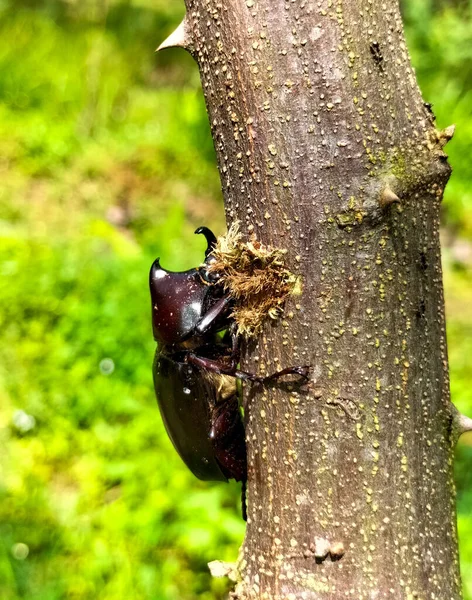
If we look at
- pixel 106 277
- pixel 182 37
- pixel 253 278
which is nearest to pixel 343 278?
pixel 253 278

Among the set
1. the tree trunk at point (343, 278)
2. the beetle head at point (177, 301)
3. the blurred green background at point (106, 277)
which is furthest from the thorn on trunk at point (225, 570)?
the blurred green background at point (106, 277)

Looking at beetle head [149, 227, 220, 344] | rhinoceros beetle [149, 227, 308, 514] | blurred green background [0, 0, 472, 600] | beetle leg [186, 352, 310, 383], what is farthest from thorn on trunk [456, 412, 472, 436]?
blurred green background [0, 0, 472, 600]

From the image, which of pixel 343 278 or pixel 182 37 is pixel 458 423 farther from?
pixel 182 37

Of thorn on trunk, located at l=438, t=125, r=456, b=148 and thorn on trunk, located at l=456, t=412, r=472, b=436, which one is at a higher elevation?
thorn on trunk, located at l=438, t=125, r=456, b=148

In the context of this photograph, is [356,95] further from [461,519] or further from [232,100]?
[461,519]

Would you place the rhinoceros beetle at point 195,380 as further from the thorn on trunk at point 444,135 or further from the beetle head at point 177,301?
the thorn on trunk at point 444,135

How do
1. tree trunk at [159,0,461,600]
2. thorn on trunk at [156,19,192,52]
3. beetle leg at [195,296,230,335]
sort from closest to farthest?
tree trunk at [159,0,461,600] → thorn on trunk at [156,19,192,52] → beetle leg at [195,296,230,335]

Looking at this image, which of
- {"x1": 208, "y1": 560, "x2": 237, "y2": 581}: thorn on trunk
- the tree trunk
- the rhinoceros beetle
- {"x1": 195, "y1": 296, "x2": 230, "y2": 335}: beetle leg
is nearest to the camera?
the tree trunk

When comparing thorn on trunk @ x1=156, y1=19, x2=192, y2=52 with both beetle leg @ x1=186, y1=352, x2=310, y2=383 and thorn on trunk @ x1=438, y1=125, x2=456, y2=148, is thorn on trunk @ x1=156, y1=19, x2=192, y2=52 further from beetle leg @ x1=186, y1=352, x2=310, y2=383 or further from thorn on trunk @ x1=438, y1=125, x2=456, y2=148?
beetle leg @ x1=186, y1=352, x2=310, y2=383
